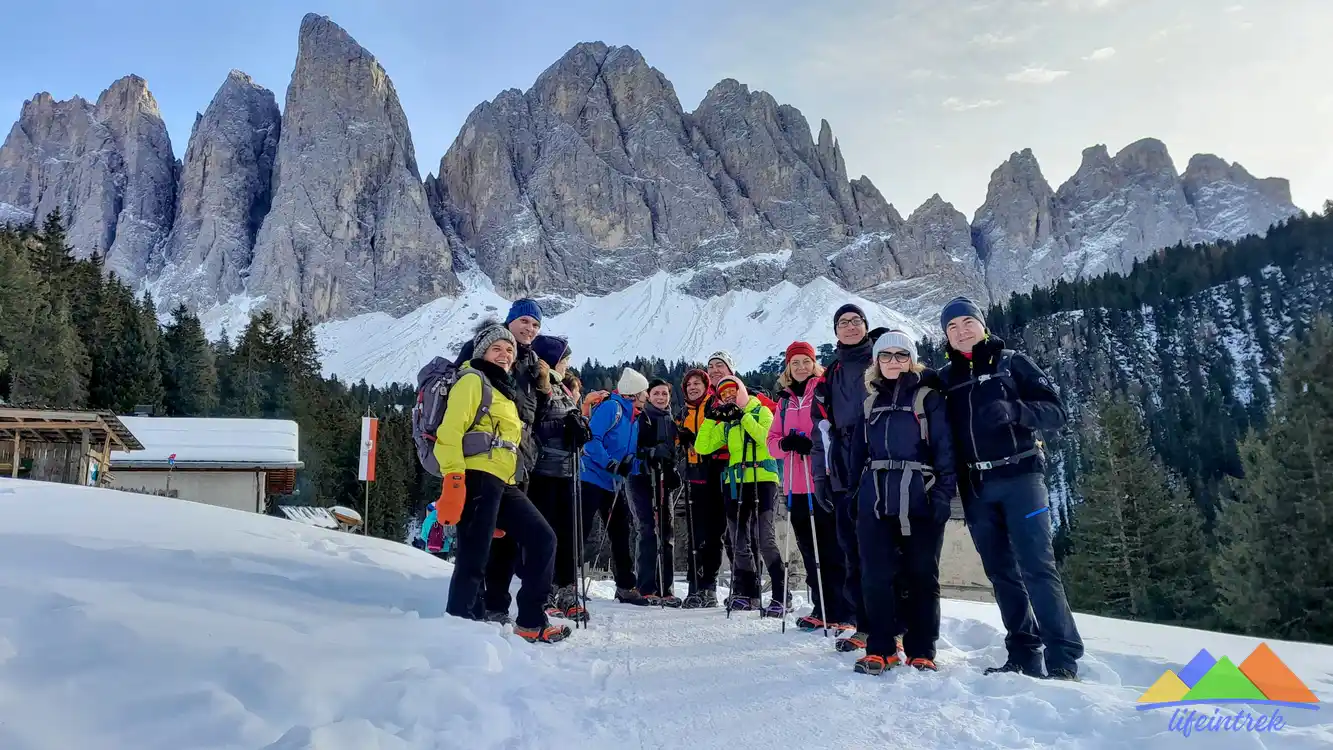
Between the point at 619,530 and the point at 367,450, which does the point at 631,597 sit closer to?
the point at 619,530

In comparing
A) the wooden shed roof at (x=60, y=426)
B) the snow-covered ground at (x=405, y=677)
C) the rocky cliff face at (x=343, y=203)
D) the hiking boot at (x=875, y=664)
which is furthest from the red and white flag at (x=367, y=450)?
the rocky cliff face at (x=343, y=203)

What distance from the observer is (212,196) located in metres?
142

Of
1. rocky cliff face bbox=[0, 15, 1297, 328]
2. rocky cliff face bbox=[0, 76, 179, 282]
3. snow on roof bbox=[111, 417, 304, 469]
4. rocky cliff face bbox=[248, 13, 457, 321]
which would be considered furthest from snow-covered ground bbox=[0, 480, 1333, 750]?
rocky cliff face bbox=[0, 76, 179, 282]

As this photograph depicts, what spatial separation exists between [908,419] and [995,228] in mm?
213137

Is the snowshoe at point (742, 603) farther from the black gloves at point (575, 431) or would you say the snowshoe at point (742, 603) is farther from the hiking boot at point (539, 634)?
the hiking boot at point (539, 634)

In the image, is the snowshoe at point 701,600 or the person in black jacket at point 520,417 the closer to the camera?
the person in black jacket at point 520,417

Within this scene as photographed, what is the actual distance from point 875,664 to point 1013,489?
120 centimetres

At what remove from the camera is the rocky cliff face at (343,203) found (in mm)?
142875

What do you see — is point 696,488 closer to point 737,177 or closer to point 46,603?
point 46,603

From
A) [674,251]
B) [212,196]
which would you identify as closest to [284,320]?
[212,196]

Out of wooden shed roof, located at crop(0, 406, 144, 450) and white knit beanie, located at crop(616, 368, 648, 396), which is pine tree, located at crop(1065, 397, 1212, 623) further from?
wooden shed roof, located at crop(0, 406, 144, 450)

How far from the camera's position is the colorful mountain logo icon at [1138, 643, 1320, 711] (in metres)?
2.93

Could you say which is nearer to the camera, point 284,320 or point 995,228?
point 284,320

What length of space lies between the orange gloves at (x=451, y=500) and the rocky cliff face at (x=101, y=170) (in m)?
161
